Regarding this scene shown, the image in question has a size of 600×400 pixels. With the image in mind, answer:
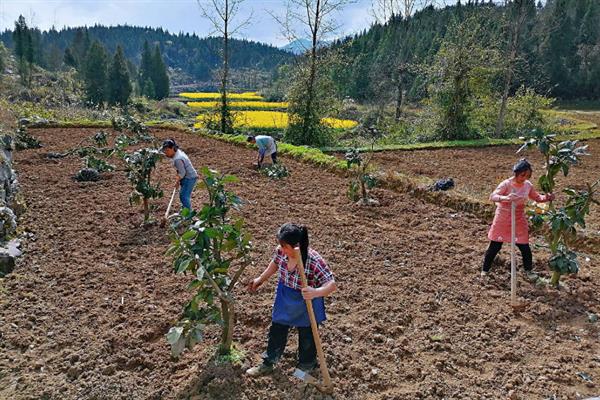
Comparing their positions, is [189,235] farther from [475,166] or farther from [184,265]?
[475,166]

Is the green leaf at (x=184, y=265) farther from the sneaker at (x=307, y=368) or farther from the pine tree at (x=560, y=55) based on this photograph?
the pine tree at (x=560, y=55)

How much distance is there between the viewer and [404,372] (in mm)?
3641

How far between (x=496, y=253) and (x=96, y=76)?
53590 mm

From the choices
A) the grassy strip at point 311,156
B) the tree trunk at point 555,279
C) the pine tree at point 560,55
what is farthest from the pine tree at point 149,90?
the tree trunk at point 555,279

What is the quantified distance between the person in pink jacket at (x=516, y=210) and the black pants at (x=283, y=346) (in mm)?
2706

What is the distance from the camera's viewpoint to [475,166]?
12320 mm

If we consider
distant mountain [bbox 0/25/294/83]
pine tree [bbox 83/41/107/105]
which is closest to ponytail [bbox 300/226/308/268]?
pine tree [bbox 83/41/107/105]

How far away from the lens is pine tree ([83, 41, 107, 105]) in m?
49.1

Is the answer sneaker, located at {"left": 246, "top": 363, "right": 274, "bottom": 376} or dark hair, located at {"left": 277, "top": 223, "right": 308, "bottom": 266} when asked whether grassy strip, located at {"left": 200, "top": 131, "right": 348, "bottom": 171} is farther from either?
→ dark hair, located at {"left": 277, "top": 223, "right": 308, "bottom": 266}

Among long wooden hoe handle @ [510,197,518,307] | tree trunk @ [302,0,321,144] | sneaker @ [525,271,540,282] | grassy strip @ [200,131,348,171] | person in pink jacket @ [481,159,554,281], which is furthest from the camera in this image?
tree trunk @ [302,0,321,144]

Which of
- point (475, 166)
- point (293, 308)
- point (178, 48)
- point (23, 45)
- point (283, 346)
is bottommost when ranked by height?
point (283, 346)

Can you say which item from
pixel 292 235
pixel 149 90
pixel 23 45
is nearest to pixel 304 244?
pixel 292 235

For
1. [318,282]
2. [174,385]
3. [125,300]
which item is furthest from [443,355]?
[125,300]

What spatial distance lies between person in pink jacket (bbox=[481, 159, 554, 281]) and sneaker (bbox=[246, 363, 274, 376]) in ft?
9.86
